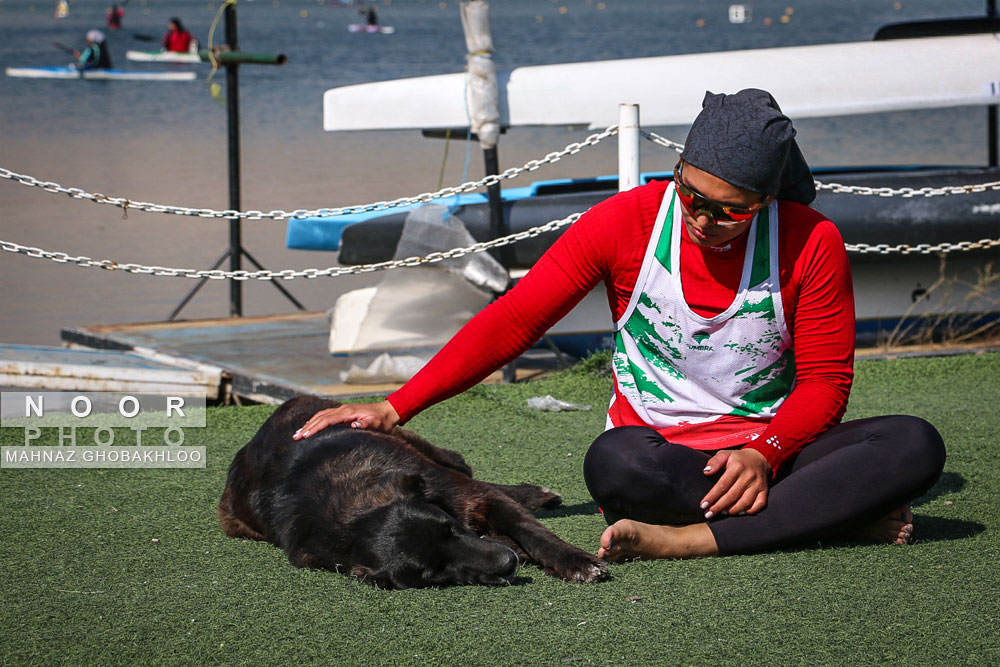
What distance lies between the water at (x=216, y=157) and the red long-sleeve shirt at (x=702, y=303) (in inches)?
141

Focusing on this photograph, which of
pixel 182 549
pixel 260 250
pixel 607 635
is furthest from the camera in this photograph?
pixel 260 250

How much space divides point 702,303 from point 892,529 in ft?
2.60

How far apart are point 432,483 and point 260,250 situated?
8.68 metres

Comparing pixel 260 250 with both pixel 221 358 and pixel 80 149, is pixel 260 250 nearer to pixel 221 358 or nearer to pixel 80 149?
pixel 221 358

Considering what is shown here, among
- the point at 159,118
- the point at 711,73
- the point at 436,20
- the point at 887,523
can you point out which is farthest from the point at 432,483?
the point at 436,20

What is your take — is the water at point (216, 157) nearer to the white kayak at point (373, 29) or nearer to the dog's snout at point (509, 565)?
the dog's snout at point (509, 565)

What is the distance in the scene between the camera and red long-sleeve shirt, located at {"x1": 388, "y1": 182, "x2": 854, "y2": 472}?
9.78 feet

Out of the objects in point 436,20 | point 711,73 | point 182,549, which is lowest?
point 182,549

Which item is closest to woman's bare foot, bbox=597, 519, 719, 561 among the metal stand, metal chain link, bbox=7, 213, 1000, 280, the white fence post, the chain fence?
the chain fence

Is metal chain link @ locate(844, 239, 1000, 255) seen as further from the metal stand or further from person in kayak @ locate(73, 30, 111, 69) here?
person in kayak @ locate(73, 30, 111, 69)

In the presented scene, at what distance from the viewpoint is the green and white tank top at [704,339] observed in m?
2.99

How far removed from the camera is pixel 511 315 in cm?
310

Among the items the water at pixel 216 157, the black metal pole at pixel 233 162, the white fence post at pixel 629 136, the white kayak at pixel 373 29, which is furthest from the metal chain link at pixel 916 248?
the white kayak at pixel 373 29

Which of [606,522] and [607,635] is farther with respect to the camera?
[606,522]
